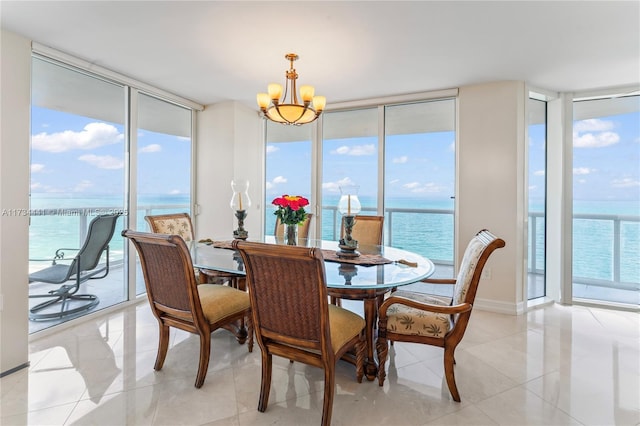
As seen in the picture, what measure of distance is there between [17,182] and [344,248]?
238 centimetres

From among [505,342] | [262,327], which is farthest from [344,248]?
[505,342]

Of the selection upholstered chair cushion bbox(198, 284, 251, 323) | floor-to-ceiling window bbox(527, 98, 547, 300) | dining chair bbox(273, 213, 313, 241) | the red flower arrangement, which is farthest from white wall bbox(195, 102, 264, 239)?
floor-to-ceiling window bbox(527, 98, 547, 300)

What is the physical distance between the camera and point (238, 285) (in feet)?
8.88

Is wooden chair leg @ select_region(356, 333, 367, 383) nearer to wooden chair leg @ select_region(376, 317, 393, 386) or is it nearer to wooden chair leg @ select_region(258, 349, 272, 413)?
wooden chair leg @ select_region(376, 317, 393, 386)

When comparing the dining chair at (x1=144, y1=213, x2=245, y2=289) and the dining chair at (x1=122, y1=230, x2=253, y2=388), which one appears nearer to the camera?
the dining chair at (x1=122, y1=230, x2=253, y2=388)

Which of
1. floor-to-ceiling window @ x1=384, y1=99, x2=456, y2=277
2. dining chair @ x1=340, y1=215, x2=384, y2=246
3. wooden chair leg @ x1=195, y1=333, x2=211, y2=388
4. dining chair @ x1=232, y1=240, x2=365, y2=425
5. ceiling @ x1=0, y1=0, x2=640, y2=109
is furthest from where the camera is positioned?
floor-to-ceiling window @ x1=384, y1=99, x2=456, y2=277

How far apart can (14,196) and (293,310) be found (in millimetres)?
2209

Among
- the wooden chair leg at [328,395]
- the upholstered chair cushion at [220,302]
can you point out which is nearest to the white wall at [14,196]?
the upholstered chair cushion at [220,302]

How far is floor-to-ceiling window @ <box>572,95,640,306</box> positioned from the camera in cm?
348

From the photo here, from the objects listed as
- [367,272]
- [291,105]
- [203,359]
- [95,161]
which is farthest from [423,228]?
[95,161]

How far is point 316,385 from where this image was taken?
6.54 ft

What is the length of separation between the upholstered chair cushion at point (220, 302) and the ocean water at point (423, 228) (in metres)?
1.68

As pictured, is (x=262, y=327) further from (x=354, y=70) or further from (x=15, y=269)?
(x=354, y=70)

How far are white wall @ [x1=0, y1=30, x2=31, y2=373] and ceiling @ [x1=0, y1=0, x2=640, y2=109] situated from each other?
27 cm
